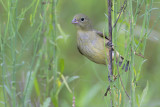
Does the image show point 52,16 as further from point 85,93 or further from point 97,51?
point 85,93

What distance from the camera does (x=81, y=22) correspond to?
4.28 m

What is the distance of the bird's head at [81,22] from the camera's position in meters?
4.24

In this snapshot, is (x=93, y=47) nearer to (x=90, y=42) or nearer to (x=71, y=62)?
(x=90, y=42)

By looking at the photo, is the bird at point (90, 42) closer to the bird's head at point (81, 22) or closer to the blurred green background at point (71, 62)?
the bird's head at point (81, 22)

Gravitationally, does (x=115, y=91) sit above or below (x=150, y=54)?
above

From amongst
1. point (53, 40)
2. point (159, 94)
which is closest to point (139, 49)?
point (53, 40)

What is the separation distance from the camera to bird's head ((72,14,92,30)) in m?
4.24

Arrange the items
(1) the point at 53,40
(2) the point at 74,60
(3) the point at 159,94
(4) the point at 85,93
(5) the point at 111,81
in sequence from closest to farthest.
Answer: (5) the point at 111,81 < (1) the point at 53,40 < (4) the point at 85,93 < (3) the point at 159,94 < (2) the point at 74,60

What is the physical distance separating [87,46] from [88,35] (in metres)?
0.21

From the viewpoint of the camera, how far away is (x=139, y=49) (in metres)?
2.39

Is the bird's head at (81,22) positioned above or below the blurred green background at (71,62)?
above

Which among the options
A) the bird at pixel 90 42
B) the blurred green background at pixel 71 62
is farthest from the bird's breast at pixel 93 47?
the blurred green background at pixel 71 62

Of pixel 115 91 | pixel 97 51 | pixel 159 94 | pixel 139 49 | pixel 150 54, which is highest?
pixel 139 49

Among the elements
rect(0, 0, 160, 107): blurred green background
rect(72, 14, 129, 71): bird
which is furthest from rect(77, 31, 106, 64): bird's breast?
rect(0, 0, 160, 107): blurred green background
